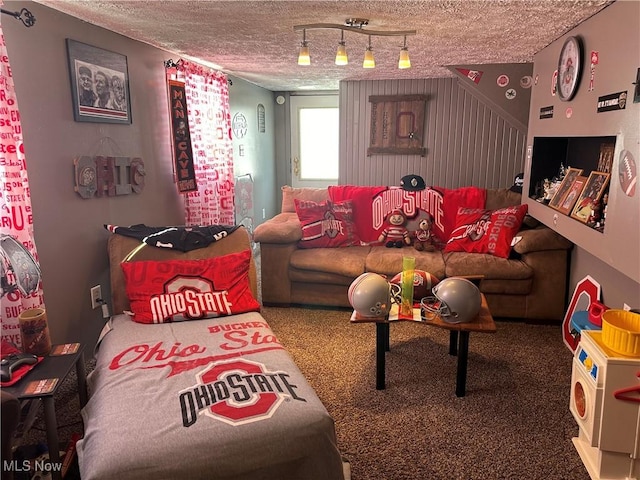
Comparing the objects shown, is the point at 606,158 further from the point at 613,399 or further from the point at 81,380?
the point at 81,380

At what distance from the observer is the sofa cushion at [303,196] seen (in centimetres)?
426

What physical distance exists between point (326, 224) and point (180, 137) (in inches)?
52.0

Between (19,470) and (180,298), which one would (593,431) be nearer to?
(180,298)

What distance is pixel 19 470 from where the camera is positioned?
1.62 metres

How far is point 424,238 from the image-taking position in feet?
12.6

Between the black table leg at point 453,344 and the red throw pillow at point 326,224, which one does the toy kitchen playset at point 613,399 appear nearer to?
the black table leg at point 453,344

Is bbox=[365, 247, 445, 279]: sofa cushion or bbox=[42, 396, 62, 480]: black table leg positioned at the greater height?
bbox=[365, 247, 445, 279]: sofa cushion

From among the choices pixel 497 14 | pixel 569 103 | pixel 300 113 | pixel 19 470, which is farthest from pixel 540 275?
pixel 300 113

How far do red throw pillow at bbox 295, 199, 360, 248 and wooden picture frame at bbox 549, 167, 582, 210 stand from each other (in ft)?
4.99

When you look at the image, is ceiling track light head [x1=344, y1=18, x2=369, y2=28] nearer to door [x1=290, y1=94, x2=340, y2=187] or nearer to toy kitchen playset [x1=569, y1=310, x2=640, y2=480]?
toy kitchen playset [x1=569, y1=310, x2=640, y2=480]

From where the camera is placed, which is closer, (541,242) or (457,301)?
(457,301)

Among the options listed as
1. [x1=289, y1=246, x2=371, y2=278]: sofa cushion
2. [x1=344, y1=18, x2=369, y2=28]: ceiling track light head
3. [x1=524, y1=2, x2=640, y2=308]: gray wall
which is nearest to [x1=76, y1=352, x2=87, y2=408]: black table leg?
[x1=289, y1=246, x2=371, y2=278]: sofa cushion

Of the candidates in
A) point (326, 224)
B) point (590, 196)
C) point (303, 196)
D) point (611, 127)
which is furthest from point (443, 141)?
point (611, 127)

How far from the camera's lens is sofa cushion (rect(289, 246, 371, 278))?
3.48 meters
